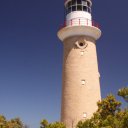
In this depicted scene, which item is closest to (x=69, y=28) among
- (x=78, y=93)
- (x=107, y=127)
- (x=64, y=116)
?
(x=78, y=93)

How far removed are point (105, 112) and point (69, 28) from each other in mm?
11712

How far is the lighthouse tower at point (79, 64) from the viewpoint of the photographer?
93.1 feet

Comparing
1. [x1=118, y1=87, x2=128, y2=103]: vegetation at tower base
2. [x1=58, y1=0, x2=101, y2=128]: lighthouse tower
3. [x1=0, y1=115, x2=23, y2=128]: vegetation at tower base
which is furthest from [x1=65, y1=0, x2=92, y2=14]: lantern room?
[x1=118, y1=87, x2=128, y2=103]: vegetation at tower base

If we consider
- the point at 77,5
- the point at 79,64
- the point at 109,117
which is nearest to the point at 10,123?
the point at 79,64

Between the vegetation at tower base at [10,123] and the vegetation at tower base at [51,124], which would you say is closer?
the vegetation at tower base at [51,124]

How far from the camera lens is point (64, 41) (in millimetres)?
31391

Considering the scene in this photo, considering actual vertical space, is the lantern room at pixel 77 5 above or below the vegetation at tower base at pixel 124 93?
above

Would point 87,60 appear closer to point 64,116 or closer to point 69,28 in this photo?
point 69,28

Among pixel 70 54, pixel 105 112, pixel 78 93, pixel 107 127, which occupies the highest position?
pixel 70 54

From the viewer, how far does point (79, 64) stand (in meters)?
29.3

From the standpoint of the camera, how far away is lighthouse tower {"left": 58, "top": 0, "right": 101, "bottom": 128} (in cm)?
2838

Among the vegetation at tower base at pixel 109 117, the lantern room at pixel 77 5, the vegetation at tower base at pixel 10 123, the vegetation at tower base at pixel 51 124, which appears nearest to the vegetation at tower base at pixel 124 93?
the vegetation at tower base at pixel 109 117

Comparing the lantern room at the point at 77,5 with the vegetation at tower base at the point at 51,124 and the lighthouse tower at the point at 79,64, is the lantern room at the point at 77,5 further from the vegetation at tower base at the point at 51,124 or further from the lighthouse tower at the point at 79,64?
the vegetation at tower base at the point at 51,124

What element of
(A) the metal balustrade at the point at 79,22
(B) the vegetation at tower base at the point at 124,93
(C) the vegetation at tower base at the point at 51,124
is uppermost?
(A) the metal balustrade at the point at 79,22
